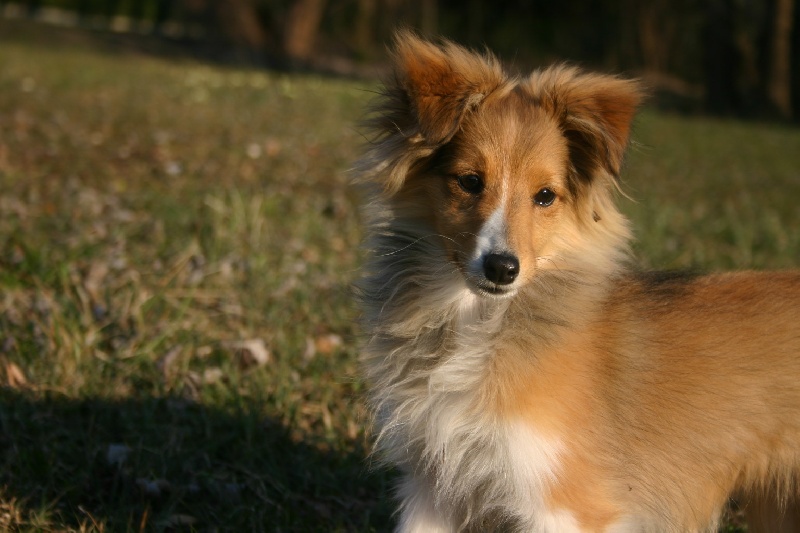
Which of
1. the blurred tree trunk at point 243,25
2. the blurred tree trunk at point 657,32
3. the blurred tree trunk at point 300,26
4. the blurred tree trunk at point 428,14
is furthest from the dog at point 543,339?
the blurred tree trunk at point 657,32

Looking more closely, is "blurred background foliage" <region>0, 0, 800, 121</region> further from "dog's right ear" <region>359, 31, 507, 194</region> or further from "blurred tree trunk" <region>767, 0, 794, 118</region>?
"dog's right ear" <region>359, 31, 507, 194</region>

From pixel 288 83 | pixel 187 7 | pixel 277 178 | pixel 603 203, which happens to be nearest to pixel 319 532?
pixel 603 203

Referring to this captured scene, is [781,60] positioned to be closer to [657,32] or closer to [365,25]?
[657,32]

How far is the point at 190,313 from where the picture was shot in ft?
17.2

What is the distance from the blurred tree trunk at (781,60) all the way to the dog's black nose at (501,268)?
67.9 feet

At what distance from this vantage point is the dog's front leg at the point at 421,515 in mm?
3322

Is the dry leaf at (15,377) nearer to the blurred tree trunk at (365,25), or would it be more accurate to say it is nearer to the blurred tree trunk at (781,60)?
the blurred tree trunk at (781,60)

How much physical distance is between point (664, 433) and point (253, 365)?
237cm

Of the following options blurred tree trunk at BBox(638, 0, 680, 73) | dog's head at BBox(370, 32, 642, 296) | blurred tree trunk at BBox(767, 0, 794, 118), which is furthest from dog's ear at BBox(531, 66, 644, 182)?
blurred tree trunk at BBox(638, 0, 680, 73)

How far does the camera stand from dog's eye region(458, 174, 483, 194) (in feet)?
10.3

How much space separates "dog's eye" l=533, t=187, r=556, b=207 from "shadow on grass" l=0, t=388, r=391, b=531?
1508 mm

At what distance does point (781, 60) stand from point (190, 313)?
20.0m

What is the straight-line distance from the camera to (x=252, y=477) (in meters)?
3.91

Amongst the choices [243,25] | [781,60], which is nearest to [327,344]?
[781,60]
